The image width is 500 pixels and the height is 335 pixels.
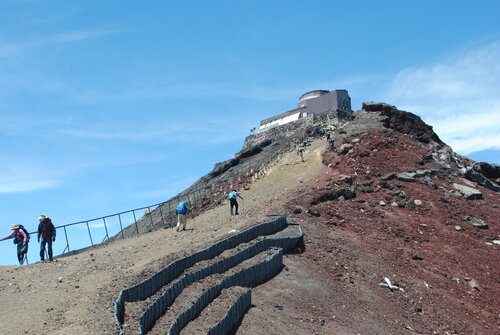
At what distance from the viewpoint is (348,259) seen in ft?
76.1

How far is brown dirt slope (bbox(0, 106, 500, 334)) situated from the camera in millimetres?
15914

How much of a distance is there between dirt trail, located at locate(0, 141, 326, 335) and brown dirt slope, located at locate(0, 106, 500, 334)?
49 millimetres

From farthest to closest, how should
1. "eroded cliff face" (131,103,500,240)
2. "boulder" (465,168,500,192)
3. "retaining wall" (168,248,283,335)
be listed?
"eroded cliff face" (131,103,500,240)
"boulder" (465,168,500,192)
"retaining wall" (168,248,283,335)

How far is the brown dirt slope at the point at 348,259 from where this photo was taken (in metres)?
15.9

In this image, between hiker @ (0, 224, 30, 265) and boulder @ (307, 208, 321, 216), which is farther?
boulder @ (307, 208, 321, 216)

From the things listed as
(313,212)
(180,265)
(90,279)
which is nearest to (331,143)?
(313,212)

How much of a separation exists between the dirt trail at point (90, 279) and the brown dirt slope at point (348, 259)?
5 centimetres

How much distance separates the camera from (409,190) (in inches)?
1262

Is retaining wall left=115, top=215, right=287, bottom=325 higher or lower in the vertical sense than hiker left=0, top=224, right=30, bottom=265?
lower

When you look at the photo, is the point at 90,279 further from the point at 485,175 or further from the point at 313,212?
the point at 485,175

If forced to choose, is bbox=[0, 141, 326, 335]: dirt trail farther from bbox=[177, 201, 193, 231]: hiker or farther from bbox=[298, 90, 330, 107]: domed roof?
bbox=[298, 90, 330, 107]: domed roof

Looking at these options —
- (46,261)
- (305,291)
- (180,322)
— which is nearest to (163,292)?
(180,322)

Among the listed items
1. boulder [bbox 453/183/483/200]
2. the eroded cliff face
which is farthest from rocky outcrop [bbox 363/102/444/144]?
boulder [bbox 453/183/483/200]

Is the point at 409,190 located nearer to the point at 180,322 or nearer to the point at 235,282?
the point at 235,282
